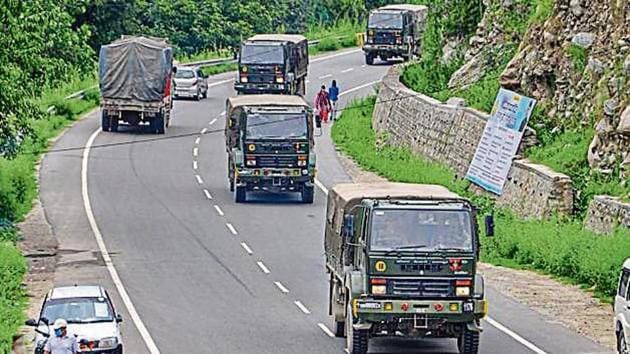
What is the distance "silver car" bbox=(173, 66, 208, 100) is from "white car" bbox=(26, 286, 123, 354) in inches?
1872

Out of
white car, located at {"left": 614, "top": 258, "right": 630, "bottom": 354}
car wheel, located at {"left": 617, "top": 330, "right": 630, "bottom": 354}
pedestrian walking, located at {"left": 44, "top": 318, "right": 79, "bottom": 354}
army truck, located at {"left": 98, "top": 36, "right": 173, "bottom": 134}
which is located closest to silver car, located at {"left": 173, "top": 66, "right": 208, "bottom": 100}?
army truck, located at {"left": 98, "top": 36, "right": 173, "bottom": 134}

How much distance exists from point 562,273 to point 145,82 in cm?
2895

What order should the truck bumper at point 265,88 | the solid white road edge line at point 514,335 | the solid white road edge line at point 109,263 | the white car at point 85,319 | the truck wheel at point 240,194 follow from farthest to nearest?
1. the truck bumper at point 265,88
2. the truck wheel at point 240,194
3. the solid white road edge line at point 109,263
4. the solid white road edge line at point 514,335
5. the white car at point 85,319

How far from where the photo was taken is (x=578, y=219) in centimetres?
3906

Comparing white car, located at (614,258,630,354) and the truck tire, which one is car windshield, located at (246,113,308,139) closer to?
the truck tire

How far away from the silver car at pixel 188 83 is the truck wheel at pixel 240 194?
86.6 ft

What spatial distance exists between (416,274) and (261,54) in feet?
150

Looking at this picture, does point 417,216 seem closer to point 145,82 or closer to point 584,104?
point 584,104

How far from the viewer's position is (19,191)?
4691 centimetres

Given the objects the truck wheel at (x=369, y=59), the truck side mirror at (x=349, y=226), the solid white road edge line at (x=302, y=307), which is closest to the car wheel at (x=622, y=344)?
the truck side mirror at (x=349, y=226)

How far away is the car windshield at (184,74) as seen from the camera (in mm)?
74188

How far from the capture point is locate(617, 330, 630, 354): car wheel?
24531 millimetres

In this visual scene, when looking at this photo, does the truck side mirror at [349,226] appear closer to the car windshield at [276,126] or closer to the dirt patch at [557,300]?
the dirt patch at [557,300]

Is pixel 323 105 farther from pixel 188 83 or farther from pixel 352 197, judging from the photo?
pixel 352 197
